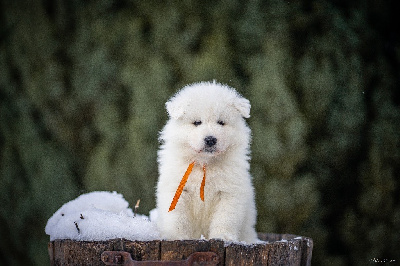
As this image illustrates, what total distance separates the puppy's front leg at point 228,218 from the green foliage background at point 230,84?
5.70ft

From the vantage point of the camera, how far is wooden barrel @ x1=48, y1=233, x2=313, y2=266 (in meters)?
2.45

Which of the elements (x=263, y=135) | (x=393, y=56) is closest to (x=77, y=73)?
(x=263, y=135)

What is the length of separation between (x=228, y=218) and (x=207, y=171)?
1.08 feet

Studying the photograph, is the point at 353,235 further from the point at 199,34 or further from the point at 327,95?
the point at 199,34

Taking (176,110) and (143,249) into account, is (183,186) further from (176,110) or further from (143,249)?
(143,249)

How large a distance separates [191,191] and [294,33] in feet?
7.60

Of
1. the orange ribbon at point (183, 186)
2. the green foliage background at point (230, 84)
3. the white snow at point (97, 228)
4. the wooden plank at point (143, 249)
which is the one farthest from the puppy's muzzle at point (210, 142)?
the green foliage background at point (230, 84)

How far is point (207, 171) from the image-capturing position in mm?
3076

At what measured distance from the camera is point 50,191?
491 centimetres

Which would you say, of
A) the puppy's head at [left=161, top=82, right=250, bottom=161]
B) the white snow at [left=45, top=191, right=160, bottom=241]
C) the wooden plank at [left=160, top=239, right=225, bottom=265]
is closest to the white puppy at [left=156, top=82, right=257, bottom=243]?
the puppy's head at [left=161, top=82, right=250, bottom=161]

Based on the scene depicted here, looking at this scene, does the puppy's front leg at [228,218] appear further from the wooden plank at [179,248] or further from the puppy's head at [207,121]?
the wooden plank at [179,248]

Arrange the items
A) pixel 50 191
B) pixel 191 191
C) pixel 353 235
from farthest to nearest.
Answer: pixel 50 191 < pixel 353 235 < pixel 191 191

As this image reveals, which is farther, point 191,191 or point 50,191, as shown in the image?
point 50,191

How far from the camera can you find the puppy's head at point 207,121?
292cm
